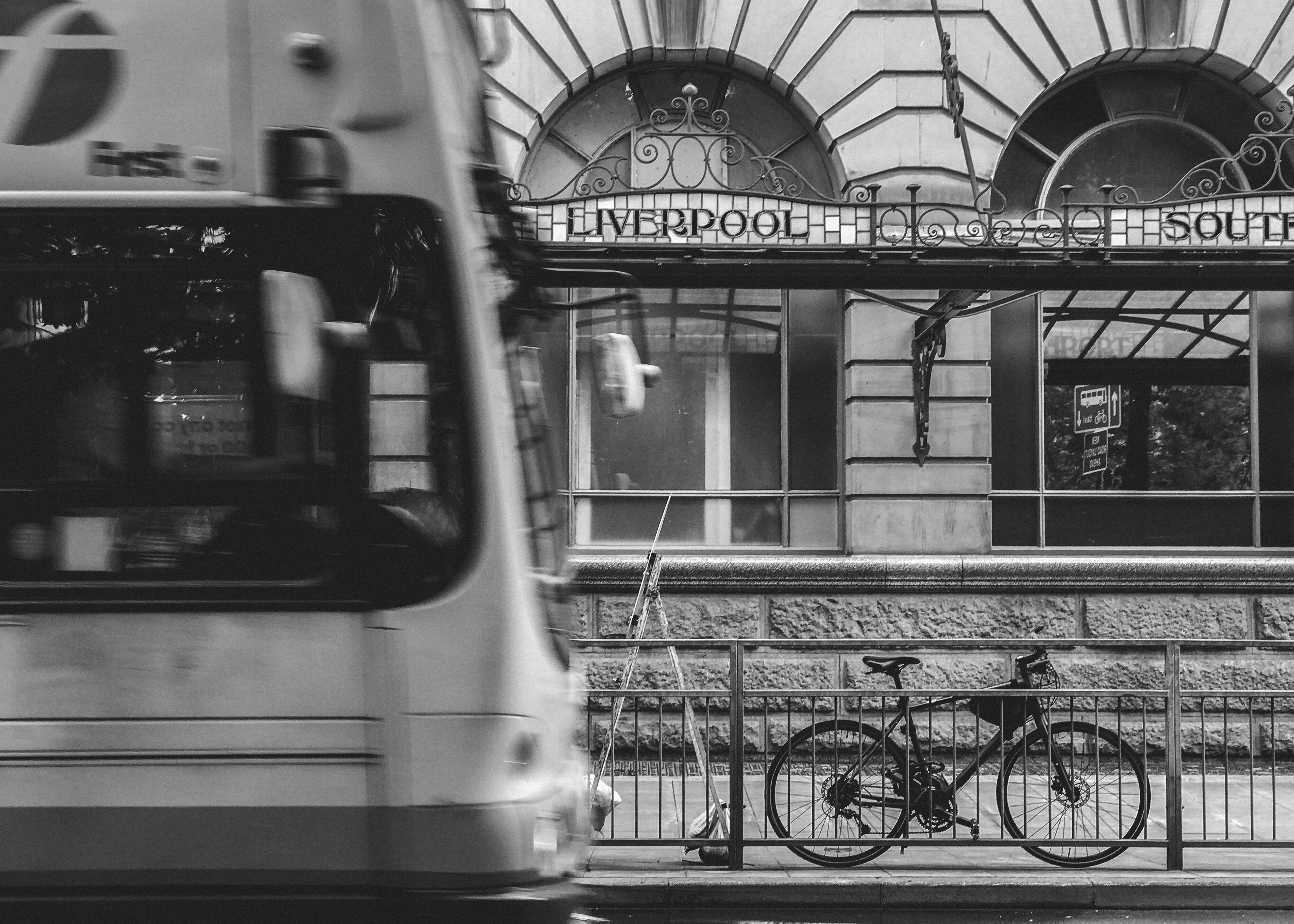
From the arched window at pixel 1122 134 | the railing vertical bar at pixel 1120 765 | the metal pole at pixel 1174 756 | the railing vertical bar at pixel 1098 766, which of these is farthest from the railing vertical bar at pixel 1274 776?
the arched window at pixel 1122 134

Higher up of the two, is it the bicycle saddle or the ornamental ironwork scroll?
the ornamental ironwork scroll

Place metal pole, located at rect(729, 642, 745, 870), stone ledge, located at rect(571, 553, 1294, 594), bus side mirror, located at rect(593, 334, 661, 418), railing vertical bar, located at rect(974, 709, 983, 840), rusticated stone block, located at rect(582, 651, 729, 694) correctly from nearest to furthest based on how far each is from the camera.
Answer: bus side mirror, located at rect(593, 334, 661, 418) < metal pole, located at rect(729, 642, 745, 870) < railing vertical bar, located at rect(974, 709, 983, 840) < rusticated stone block, located at rect(582, 651, 729, 694) < stone ledge, located at rect(571, 553, 1294, 594)

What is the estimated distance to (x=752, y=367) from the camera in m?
11.2

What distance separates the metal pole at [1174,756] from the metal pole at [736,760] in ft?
7.85

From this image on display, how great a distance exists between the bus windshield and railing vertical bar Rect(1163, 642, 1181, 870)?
4931mm

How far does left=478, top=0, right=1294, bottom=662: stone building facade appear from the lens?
1059 centimetres

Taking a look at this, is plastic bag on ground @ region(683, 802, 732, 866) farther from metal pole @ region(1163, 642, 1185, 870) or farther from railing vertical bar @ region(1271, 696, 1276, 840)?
railing vertical bar @ region(1271, 696, 1276, 840)

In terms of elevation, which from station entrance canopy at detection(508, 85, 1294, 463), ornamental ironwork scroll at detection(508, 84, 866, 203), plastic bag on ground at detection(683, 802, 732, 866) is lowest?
plastic bag on ground at detection(683, 802, 732, 866)

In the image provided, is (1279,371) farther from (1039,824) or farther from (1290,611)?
(1039,824)

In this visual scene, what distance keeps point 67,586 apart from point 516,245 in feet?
6.30

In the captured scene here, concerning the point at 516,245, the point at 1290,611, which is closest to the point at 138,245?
the point at 516,245

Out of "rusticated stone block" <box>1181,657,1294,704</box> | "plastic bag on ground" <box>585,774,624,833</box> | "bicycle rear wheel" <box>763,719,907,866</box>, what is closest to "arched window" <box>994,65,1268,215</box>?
"rusticated stone block" <box>1181,657,1294,704</box>

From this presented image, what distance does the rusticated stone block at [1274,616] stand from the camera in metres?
10.7

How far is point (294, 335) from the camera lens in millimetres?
3242
